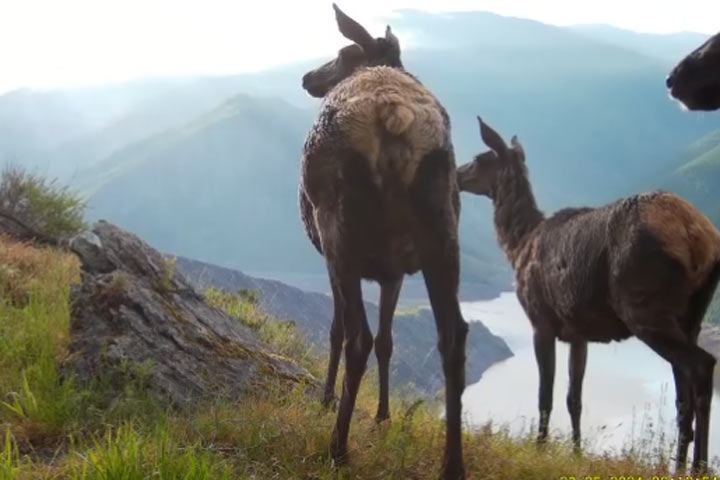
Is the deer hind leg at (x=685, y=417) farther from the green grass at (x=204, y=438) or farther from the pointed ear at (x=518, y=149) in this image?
the pointed ear at (x=518, y=149)

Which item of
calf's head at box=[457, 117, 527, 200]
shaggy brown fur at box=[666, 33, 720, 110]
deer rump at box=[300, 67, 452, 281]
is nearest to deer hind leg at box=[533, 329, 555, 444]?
calf's head at box=[457, 117, 527, 200]

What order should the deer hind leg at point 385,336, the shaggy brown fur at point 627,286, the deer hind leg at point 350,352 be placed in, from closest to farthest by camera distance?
the deer hind leg at point 350,352 → the deer hind leg at point 385,336 → the shaggy brown fur at point 627,286

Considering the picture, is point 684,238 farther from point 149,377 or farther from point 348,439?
point 149,377

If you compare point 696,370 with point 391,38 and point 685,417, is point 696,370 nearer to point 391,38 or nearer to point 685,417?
point 685,417

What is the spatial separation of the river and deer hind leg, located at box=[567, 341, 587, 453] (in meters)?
0.14

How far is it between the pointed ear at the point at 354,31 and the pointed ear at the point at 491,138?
10.6ft

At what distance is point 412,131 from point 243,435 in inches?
73.0

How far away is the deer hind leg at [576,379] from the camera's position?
775 centimetres

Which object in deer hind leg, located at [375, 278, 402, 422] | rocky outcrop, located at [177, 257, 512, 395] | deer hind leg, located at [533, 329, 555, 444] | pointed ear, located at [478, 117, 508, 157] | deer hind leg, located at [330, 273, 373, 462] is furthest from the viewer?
rocky outcrop, located at [177, 257, 512, 395]

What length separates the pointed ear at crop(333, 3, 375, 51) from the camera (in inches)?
227

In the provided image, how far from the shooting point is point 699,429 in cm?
586

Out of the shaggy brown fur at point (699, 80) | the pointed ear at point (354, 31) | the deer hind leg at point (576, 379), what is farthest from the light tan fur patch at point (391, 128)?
the deer hind leg at point (576, 379)

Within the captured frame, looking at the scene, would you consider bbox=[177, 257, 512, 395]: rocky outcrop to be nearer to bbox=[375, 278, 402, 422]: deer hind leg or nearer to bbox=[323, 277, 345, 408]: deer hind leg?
bbox=[323, 277, 345, 408]: deer hind leg

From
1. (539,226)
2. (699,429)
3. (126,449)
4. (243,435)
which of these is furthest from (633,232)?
(126,449)
